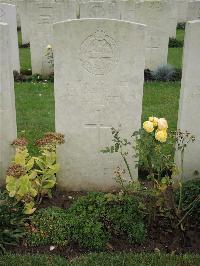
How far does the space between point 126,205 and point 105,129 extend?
914mm

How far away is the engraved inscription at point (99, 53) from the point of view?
4215mm

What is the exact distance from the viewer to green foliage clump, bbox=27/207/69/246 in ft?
12.9

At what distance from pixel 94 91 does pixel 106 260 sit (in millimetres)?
1728

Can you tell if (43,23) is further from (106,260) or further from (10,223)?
(106,260)

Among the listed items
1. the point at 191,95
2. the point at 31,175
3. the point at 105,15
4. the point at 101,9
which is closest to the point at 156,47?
the point at 105,15

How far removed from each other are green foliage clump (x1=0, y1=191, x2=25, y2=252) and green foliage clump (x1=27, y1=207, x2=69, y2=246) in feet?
0.34

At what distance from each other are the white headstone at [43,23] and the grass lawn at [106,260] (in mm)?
6252

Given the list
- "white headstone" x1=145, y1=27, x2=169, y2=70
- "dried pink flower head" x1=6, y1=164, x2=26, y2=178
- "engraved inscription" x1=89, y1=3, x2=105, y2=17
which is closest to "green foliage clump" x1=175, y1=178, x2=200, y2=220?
"dried pink flower head" x1=6, y1=164, x2=26, y2=178

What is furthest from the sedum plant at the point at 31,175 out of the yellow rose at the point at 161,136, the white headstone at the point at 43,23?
the white headstone at the point at 43,23

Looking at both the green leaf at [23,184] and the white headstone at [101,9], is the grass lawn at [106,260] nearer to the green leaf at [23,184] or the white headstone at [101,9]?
the green leaf at [23,184]

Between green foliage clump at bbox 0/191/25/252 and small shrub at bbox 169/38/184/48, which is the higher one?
small shrub at bbox 169/38/184/48

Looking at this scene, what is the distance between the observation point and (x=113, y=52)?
4.26 m

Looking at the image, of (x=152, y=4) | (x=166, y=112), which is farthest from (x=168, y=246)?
(x=152, y=4)

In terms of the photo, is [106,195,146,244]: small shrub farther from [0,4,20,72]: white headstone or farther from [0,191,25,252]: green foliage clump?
[0,4,20,72]: white headstone
